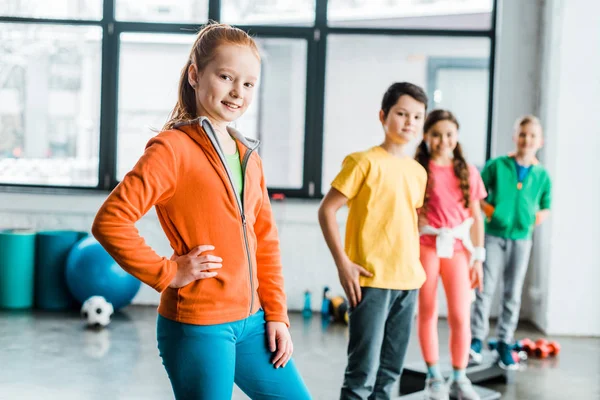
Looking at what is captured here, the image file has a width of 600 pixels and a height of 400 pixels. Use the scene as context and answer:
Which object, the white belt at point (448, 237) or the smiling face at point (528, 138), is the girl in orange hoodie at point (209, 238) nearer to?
the white belt at point (448, 237)

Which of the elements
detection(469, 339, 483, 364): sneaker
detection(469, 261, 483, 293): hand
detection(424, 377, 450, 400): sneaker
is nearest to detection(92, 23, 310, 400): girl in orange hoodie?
detection(424, 377, 450, 400): sneaker

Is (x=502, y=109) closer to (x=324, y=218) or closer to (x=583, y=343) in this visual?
(x=583, y=343)

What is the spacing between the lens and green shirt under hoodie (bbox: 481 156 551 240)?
371 centimetres

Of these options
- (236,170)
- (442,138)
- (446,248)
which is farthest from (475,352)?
(236,170)

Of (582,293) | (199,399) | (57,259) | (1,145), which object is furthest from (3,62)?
(199,399)

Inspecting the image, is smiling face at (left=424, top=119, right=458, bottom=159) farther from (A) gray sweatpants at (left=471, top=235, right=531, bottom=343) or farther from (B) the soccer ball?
(B) the soccer ball

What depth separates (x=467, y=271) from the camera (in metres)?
2.87

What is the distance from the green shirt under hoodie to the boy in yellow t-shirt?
1.46 metres

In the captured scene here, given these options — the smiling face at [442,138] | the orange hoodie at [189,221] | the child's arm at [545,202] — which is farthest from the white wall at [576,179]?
the orange hoodie at [189,221]

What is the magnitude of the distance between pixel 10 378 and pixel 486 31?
366 centimetres

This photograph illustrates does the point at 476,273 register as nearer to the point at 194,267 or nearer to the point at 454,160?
the point at 454,160

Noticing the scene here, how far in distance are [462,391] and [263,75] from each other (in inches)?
118

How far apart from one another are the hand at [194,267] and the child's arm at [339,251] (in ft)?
2.93

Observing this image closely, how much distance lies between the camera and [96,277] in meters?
4.48
